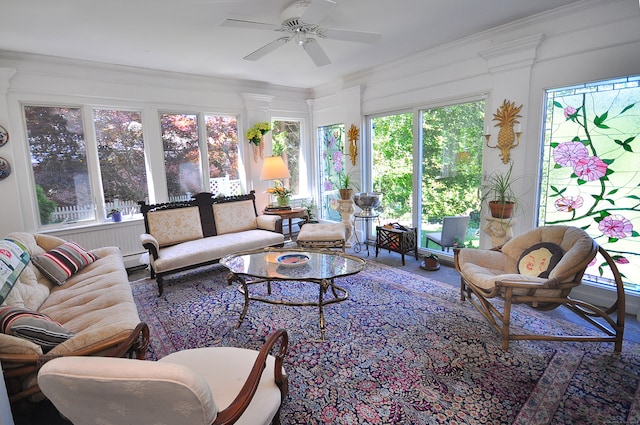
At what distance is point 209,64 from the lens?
14.0 feet

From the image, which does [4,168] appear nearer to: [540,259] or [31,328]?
[31,328]

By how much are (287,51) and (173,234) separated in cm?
260

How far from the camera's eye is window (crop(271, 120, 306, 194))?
19.3 ft

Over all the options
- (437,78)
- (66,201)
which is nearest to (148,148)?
(66,201)

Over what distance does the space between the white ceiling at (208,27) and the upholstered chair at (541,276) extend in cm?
207

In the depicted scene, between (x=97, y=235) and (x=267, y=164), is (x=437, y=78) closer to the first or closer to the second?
(x=267, y=164)

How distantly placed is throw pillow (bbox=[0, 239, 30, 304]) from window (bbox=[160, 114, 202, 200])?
2.38 meters

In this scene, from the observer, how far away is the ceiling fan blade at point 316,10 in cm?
223

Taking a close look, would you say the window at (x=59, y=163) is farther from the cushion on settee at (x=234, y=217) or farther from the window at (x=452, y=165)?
the window at (x=452, y=165)

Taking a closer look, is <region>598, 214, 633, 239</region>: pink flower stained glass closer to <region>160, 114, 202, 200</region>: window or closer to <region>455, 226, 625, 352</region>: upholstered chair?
<region>455, 226, 625, 352</region>: upholstered chair

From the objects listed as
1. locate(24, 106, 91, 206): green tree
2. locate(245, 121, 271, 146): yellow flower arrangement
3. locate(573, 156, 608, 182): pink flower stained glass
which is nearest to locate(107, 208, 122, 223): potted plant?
locate(24, 106, 91, 206): green tree

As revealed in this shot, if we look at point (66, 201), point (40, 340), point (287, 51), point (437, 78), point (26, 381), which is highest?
point (287, 51)

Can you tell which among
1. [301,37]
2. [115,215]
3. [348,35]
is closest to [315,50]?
[301,37]

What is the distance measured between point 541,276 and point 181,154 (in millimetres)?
4665
